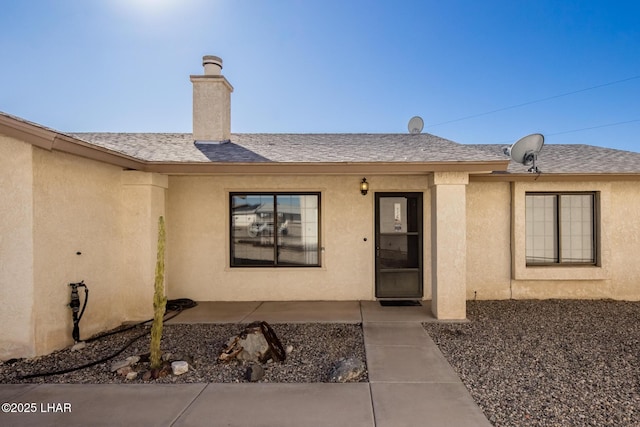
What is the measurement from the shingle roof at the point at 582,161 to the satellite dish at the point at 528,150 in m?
0.16

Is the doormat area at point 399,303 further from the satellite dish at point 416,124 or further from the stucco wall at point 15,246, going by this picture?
the stucco wall at point 15,246

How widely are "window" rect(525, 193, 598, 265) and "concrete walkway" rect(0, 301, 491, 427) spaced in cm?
476

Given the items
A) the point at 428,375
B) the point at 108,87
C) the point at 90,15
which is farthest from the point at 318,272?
the point at 108,87

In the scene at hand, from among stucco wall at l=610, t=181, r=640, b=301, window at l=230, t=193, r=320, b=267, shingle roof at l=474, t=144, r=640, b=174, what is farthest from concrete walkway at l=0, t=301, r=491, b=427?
stucco wall at l=610, t=181, r=640, b=301

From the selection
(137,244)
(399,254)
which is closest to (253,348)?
(137,244)

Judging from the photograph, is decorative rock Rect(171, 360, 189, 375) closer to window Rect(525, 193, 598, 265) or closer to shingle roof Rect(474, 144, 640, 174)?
shingle roof Rect(474, 144, 640, 174)

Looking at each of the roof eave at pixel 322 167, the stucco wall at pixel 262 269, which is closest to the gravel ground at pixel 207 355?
the stucco wall at pixel 262 269

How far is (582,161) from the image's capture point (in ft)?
25.4

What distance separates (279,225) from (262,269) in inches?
42.9

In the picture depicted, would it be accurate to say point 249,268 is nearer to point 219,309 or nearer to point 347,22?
point 219,309

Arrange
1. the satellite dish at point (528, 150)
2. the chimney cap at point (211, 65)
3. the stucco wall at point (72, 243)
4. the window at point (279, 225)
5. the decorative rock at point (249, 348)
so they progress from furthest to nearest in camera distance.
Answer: the chimney cap at point (211, 65), the window at point (279, 225), the satellite dish at point (528, 150), the stucco wall at point (72, 243), the decorative rock at point (249, 348)

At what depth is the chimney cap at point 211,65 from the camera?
809cm

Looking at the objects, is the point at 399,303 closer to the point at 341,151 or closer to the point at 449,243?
the point at 449,243

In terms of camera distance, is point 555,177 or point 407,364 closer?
point 407,364
